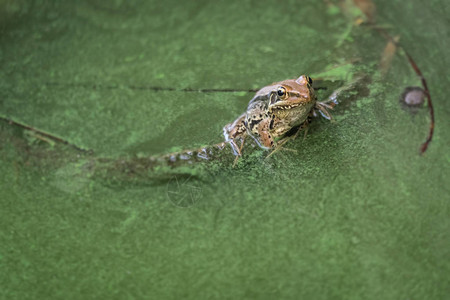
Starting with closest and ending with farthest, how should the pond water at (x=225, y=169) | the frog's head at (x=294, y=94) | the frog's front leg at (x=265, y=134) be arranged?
the pond water at (x=225, y=169) → the frog's head at (x=294, y=94) → the frog's front leg at (x=265, y=134)

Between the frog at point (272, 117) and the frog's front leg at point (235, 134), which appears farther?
the frog's front leg at point (235, 134)

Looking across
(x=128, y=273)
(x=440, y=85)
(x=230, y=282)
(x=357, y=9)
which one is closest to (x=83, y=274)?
(x=128, y=273)

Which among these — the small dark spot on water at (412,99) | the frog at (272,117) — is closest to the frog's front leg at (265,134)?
the frog at (272,117)

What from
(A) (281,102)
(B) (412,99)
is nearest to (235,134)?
(A) (281,102)

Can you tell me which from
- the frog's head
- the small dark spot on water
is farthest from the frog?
the small dark spot on water

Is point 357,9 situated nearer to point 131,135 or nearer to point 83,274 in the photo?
point 131,135

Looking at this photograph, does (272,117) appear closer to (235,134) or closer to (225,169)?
(235,134)

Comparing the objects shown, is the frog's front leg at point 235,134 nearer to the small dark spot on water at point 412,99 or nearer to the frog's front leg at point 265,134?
the frog's front leg at point 265,134
